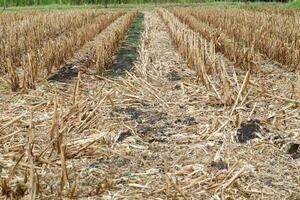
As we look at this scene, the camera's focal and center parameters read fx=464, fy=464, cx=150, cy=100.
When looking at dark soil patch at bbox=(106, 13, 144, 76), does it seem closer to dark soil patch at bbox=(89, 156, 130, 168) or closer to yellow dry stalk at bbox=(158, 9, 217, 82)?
yellow dry stalk at bbox=(158, 9, 217, 82)

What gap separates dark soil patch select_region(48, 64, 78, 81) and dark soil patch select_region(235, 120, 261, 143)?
3.04 meters

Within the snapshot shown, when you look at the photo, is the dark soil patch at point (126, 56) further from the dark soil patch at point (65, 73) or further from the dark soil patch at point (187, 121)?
the dark soil patch at point (187, 121)

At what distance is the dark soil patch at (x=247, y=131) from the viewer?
3.99 m

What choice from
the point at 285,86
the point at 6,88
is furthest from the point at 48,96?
the point at 285,86

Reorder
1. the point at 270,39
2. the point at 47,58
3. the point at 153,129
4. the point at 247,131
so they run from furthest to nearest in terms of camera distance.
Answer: the point at 270,39 < the point at 47,58 < the point at 153,129 < the point at 247,131

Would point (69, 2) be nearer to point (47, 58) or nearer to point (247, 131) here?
point (47, 58)

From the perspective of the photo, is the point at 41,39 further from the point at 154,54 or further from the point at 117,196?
the point at 117,196

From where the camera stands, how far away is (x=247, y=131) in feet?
13.5

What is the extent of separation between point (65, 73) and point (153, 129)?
2871 mm

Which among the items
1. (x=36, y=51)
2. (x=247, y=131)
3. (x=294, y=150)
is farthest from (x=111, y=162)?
(x=36, y=51)

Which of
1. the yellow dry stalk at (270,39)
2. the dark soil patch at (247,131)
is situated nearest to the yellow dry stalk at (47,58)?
the dark soil patch at (247,131)

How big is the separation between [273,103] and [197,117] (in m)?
0.94

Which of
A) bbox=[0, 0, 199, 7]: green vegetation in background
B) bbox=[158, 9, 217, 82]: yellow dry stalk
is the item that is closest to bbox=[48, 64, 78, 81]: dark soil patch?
bbox=[158, 9, 217, 82]: yellow dry stalk

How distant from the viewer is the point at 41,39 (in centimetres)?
1024
